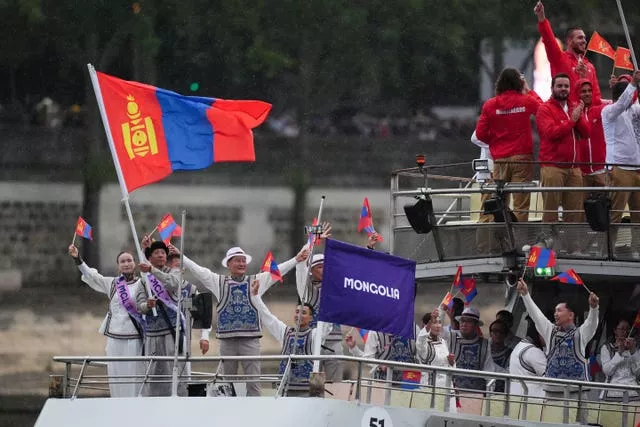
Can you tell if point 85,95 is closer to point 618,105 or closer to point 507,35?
point 507,35

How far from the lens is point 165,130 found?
22.5m

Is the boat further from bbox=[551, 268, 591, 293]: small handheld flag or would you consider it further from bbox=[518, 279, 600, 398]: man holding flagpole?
bbox=[518, 279, 600, 398]: man holding flagpole

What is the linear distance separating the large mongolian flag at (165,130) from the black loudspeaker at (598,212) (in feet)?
10.3

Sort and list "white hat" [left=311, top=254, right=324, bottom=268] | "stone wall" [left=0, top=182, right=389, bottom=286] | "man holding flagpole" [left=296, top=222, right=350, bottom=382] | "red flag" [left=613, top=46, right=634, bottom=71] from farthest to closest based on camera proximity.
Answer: "stone wall" [left=0, top=182, right=389, bottom=286] < "red flag" [left=613, top=46, right=634, bottom=71] < "white hat" [left=311, top=254, right=324, bottom=268] < "man holding flagpole" [left=296, top=222, right=350, bottom=382]

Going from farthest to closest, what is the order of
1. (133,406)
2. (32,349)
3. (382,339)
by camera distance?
(32,349) < (382,339) < (133,406)

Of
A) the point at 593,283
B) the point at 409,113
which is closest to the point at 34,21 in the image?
the point at 409,113

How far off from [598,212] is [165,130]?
4.06 meters

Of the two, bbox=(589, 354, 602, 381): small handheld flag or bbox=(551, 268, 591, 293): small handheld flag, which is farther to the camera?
bbox=(589, 354, 602, 381): small handheld flag

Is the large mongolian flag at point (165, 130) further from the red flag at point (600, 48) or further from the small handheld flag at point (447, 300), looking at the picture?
the red flag at point (600, 48)

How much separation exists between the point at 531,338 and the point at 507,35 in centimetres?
2258

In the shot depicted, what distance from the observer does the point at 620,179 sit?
23250 millimetres

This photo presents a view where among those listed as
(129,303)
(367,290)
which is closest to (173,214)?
(129,303)

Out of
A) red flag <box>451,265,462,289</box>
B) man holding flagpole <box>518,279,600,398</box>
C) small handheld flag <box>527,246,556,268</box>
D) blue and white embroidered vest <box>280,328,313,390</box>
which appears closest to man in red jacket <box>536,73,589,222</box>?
small handheld flag <box>527,246,556,268</box>

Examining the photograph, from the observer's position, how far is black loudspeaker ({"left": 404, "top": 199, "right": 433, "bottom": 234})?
23.5m
